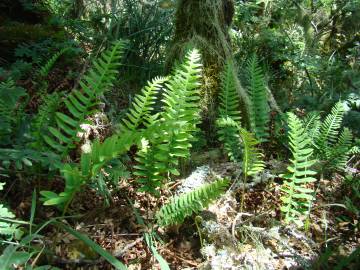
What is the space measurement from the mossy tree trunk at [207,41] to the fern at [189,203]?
1.09 meters

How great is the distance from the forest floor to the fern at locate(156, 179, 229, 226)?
0.13 metres

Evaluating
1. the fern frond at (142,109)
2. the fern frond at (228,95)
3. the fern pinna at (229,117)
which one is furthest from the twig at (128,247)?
the fern frond at (228,95)

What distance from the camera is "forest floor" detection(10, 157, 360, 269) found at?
6.40 feet

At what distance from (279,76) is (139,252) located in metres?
3.96

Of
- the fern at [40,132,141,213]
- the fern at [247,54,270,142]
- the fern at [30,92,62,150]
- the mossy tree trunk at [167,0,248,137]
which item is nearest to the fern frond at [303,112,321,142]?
the fern at [247,54,270,142]

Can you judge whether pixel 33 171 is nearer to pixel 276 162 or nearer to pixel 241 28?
pixel 276 162

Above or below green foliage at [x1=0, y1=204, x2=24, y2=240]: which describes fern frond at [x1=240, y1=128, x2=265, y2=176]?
above

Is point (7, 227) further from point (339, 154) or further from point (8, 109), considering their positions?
point (339, 154)

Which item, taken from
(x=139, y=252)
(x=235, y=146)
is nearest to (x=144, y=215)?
(x=139, y=252)

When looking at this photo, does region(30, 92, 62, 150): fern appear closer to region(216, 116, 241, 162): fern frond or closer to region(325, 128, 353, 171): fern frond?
region(216, 116, 241, 162): fern frond

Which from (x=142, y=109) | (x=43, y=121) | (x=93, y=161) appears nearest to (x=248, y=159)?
(x=142, y=109)

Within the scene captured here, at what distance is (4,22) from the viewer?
3.37 metres

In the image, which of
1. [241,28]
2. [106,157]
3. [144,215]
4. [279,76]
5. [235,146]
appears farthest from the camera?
[241,28]

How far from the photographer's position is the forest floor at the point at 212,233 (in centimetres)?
195
